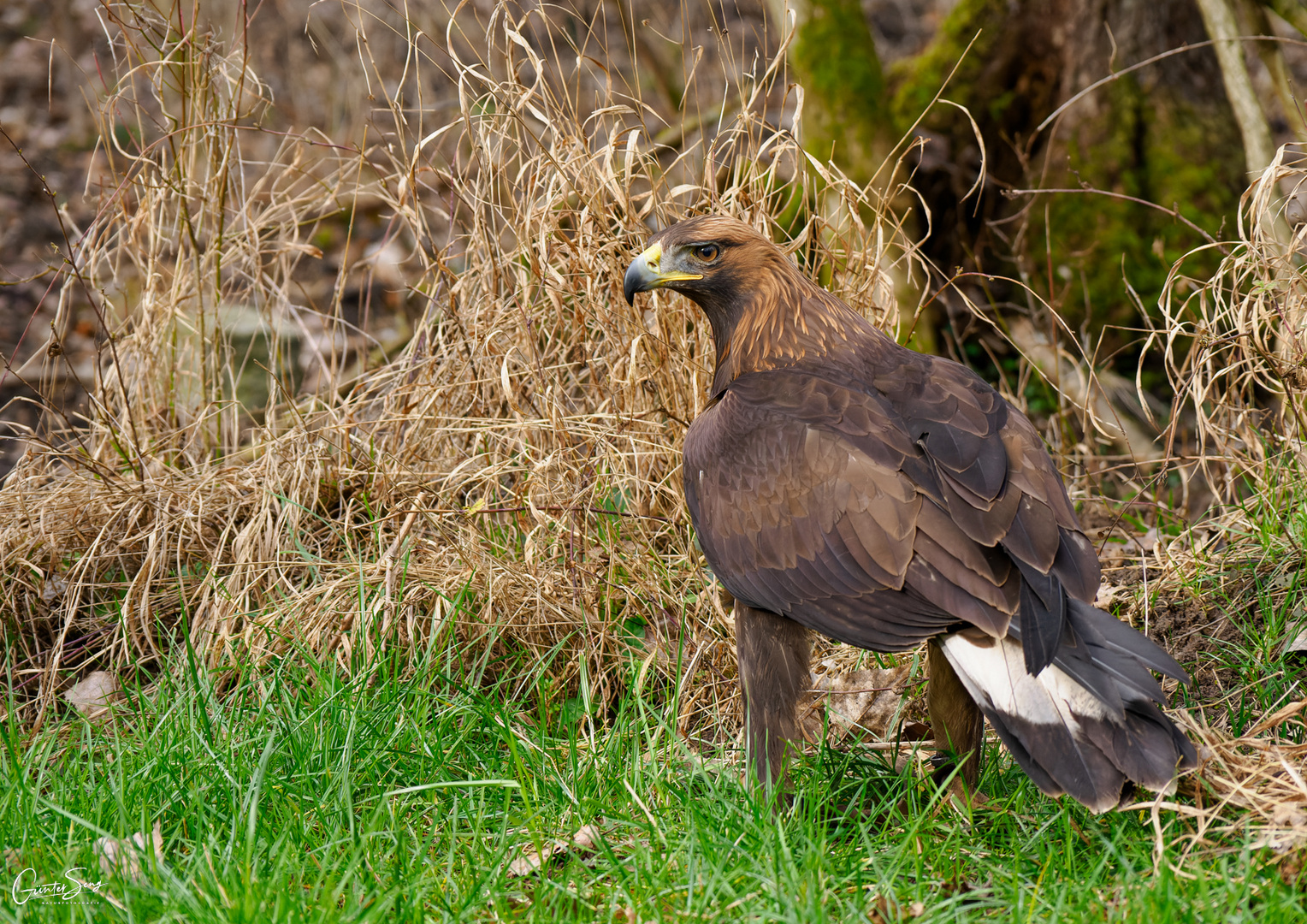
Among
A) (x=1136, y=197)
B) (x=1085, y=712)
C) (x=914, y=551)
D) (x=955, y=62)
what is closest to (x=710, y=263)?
(x=914, y=551)

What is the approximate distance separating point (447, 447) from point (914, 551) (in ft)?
6.88

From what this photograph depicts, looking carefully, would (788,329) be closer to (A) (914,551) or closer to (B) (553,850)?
(A) (914,551)

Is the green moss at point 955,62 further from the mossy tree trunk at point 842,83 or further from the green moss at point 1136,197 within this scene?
the green moss at point 1136,197

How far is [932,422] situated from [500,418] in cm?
175

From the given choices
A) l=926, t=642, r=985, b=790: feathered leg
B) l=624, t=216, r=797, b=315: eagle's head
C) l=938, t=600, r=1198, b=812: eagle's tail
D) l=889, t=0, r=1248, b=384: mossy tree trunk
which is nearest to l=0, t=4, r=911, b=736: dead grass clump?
l=624, t=216, r=797, b=315: eagle's head

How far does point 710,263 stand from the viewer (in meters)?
3.35

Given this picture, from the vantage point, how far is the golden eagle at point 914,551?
2.46 meters

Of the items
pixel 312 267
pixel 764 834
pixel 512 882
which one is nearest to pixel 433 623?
pixel 512 882

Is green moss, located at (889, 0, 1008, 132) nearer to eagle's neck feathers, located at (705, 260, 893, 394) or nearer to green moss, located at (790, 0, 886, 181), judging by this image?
green moss, located at (790, 0, 886, 181)

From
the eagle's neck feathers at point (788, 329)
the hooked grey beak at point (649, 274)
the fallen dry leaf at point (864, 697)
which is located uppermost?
the hooked grey beak at point (649, 274)

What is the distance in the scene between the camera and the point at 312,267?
343 inches

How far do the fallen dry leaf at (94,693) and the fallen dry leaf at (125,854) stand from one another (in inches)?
46.2

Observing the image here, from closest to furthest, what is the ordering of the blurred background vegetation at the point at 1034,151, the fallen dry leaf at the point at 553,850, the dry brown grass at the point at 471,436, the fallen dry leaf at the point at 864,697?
the fallen dry leaf at the point at 553,850, the fallen dry leaf at the point at 864,697, the dry brown grass at the point at 471,436, the blurred background vegetation at the point at 1034,151

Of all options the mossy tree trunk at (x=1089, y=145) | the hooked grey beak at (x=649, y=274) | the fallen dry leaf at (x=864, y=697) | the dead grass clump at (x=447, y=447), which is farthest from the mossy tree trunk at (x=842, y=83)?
the fallen dry leaf at (x=864, y=697)
